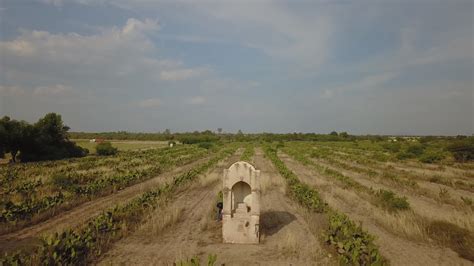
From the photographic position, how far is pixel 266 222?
10695 millimetres

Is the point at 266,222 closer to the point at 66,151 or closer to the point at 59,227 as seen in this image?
the point at 59,227

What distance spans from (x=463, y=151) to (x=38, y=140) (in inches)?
2137

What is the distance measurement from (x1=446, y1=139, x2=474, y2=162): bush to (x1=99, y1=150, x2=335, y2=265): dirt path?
1557 inches

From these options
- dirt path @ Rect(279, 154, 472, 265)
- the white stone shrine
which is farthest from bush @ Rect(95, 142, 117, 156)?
the white stone shrine

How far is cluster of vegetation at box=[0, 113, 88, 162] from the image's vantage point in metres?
32.8

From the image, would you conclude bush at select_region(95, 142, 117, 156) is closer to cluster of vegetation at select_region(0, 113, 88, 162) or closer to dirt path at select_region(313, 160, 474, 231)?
cluster of vegetation at select_region(0, 113, 88, 162)

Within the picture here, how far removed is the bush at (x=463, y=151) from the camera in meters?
40.2

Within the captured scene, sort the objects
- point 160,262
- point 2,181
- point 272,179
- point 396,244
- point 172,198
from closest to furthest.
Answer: point 160,262 < point 396,244 < point 172,198 < point 2,181 < point 272,179

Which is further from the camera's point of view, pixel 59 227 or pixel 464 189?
pixel 464 189

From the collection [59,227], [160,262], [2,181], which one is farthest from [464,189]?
[2,181]

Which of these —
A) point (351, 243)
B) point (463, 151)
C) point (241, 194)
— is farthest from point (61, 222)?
point (463, 151)

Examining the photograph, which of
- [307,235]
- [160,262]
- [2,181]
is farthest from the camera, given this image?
[2,181]

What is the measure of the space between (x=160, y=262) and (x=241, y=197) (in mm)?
3730

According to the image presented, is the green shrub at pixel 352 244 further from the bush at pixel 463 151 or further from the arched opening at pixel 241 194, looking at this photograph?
the bush at pixel 463 151
